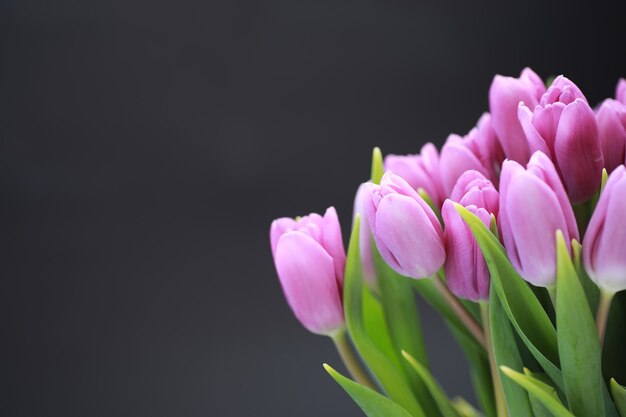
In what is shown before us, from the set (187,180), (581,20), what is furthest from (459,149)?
(581,20)

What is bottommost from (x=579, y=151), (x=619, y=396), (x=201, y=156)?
(x=619, y=396)

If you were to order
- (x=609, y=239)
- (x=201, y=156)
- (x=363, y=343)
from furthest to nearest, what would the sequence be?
1. (x=201, y=156)
2. (x=363, y=343)
3. (x=609, y=239)

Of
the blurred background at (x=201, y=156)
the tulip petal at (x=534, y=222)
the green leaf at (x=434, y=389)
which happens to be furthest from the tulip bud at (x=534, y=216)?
the blurred background at (x=201, y=156)

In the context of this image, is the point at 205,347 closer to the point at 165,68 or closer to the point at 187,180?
the point at 187,180

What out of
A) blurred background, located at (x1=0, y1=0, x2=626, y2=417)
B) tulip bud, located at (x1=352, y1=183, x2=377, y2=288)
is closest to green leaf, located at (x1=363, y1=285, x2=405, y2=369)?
tulip bud, located at (x1=352, y1=183, x2=377, y2=288)

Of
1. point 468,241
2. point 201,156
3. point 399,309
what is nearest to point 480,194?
point 468,241

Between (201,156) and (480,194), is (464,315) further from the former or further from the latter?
(201,156)

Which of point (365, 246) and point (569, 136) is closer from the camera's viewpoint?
point (569, 136)

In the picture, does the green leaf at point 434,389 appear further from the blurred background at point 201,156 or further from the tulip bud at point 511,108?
the blurred background at point 201,156
